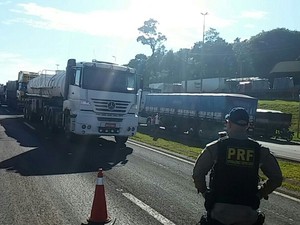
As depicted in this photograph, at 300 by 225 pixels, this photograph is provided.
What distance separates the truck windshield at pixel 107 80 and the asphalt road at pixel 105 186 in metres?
2.94

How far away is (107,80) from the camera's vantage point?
17.8 m

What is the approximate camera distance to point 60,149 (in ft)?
53.7

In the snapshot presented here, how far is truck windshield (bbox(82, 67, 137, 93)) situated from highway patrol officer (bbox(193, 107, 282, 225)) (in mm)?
13778

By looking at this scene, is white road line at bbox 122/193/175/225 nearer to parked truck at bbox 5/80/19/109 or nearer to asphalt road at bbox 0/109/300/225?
asphalt road at bbox 0/109/300/225

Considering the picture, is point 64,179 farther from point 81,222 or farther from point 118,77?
point 118,77

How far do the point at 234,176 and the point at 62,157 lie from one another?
431 inches

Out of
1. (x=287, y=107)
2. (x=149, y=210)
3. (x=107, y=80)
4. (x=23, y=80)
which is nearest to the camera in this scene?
(x=149, y=210)

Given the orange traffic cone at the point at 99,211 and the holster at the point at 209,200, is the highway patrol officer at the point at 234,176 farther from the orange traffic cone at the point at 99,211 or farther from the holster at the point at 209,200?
the orange traffic cone at the point at 99,211

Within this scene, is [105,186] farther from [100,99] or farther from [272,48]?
[272,48]

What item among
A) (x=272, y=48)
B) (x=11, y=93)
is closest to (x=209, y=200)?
(x=11, y=93)

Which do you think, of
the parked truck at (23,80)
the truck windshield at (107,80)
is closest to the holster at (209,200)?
the truck windshield at (107,80)

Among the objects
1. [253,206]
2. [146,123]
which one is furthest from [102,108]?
[146,123]

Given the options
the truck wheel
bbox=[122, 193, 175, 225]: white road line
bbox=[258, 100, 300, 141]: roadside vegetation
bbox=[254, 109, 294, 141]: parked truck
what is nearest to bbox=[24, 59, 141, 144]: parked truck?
the truck wheel

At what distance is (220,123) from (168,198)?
19.3m
